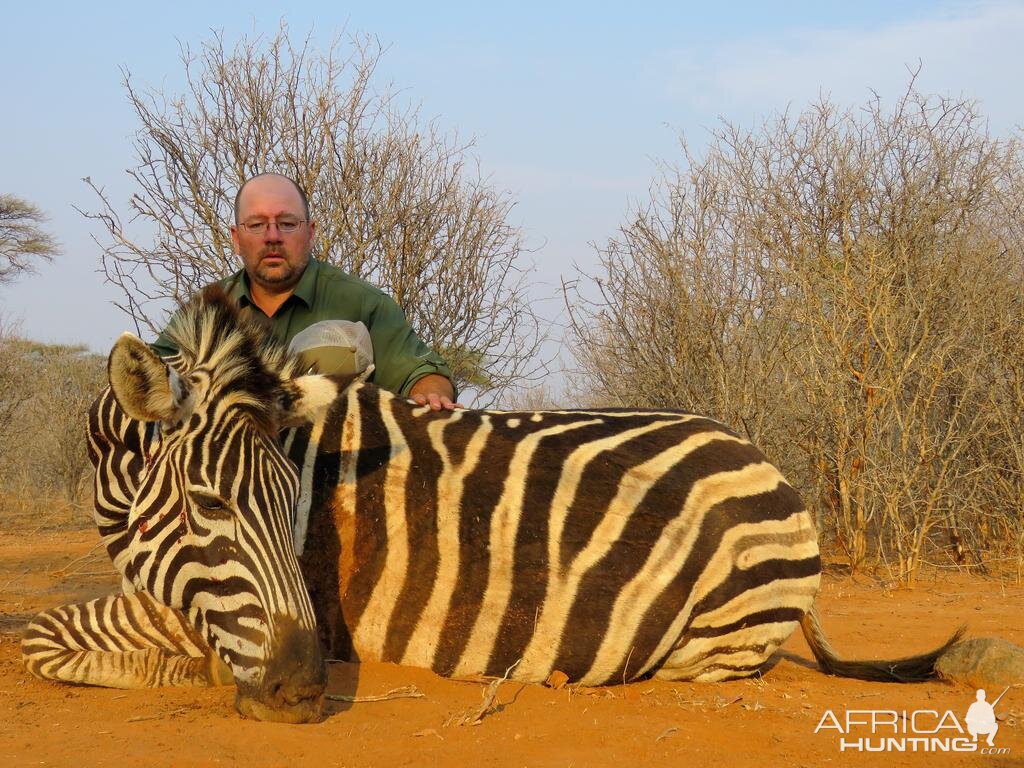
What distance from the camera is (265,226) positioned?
4.64 meters

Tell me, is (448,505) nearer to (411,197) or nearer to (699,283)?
(699,283)

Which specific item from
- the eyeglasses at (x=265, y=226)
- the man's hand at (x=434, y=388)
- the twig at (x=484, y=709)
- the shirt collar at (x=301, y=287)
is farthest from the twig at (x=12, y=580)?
the twig at (x=484, y=709)

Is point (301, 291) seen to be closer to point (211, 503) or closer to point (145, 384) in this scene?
point (145, 384)

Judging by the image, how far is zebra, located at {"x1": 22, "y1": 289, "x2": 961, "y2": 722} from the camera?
3619 millimetres

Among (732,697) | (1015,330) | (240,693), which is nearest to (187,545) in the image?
(240,693)

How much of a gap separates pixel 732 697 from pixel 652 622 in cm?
39

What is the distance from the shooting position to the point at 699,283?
8914mm

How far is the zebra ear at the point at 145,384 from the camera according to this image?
2932 mm

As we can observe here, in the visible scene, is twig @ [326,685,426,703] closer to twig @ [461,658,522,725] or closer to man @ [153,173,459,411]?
twig @ [461,658,522,725]

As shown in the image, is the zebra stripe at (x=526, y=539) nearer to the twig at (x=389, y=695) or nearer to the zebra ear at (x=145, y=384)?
the twig at (x=389, y=695)

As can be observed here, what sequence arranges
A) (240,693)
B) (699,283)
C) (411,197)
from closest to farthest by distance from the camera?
Answer: (240,693), (699,283), (411,197)

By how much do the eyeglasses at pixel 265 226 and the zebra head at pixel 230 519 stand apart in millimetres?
1531

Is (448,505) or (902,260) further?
(902,260)

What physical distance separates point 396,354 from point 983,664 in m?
2.81
